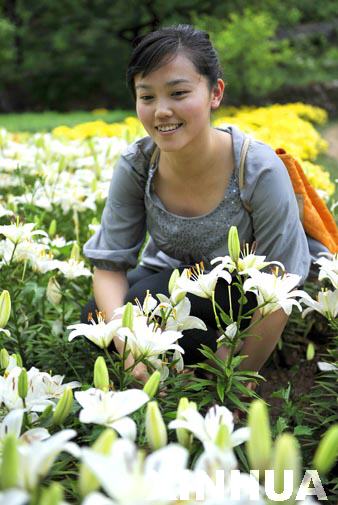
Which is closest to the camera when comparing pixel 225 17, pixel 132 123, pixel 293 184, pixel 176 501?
pixel 176 501

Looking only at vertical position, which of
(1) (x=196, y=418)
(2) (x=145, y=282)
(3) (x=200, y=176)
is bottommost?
(2) (x=145, y=282)

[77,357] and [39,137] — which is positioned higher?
[39,137]

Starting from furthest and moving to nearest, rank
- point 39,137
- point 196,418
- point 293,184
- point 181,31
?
point 39,137
point 293,184
point 181,31
point 196,418

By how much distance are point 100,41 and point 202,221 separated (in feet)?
33.2

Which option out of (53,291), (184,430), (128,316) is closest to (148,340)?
(128,316)

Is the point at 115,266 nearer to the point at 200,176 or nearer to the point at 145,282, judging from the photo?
the point at 145,282

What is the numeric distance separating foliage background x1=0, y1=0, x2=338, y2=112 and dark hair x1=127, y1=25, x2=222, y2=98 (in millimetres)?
7951

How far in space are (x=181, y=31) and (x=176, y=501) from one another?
4.26ft

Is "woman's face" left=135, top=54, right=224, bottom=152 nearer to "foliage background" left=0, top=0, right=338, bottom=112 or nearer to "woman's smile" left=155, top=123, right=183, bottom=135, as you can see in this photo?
"woman's smile" left=155, top=123, right=183, bottom=135

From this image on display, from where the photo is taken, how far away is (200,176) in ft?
6.81

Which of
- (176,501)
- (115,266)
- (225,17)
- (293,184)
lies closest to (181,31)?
(293,184)

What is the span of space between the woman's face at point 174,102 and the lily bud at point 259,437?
44.0 inches

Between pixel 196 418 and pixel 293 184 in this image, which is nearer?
pixel 196 418

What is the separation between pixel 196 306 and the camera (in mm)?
2074
